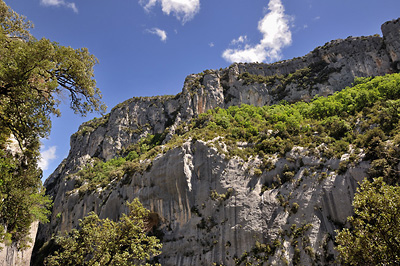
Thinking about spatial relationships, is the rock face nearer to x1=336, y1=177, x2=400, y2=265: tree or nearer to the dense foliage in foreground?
the dense foliage in foreground

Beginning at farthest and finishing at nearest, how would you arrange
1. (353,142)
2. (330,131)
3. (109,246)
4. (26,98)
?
1. (330,131)
2. (353,142)
3. (109,246)
4. (26,98)

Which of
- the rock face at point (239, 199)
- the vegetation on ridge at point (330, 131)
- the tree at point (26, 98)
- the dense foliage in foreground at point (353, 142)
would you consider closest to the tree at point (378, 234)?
the dense foliage in foreground at point (353, 142)

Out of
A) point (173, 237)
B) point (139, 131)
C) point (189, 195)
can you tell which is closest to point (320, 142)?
point (189, 195)

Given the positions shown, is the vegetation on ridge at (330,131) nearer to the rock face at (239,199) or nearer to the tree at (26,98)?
the rock face at (239,199)

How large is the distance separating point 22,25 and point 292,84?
2765 inches

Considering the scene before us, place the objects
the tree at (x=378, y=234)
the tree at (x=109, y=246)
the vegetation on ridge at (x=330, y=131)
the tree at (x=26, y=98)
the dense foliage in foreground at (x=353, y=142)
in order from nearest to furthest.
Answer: the tree at (x=26, y=98) → the tree at (x=378, y=234) → the dense foliage in foreground at (x=353, y=142) → the tree at (x=109, y=246) → the vegetation on ridge at (x=330, y=131)

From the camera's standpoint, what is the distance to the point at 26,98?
768 cm

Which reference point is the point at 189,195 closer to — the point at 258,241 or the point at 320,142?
the point at 258,241

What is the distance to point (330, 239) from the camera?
→ 71.7ft

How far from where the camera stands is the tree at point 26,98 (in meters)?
7.38

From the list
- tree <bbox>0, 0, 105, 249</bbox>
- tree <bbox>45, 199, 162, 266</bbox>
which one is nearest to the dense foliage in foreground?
tree <bbox>45, 199, 162, 266</bbox>

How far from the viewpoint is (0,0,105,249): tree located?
24.2ft

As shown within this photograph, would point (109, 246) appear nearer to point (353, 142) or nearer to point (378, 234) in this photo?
point (378, 234)

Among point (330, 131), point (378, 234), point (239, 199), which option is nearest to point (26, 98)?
point (378, 234)
